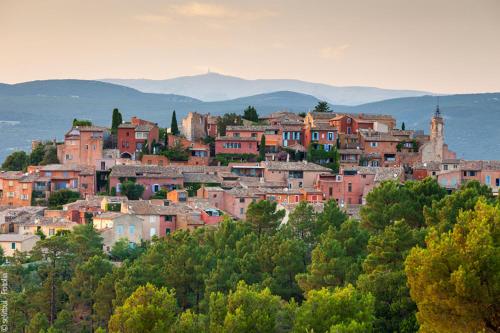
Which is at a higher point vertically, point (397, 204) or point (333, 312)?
point (397, 204)

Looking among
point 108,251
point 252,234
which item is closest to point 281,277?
point 252,234

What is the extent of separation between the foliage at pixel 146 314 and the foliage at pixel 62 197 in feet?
104

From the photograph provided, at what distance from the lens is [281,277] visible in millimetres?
41625

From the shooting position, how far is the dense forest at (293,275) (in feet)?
88.8

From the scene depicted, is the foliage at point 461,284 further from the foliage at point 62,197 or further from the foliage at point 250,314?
the foliage at point 62,197

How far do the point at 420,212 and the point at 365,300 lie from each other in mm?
13212

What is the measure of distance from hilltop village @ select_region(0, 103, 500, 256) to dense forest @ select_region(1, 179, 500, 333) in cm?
504

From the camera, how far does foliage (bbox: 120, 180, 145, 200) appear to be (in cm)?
6375

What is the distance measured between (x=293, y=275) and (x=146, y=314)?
439 inches

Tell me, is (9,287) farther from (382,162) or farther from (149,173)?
(382,162)

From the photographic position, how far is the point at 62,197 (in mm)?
64875

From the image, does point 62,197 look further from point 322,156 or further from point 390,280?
point 390,280

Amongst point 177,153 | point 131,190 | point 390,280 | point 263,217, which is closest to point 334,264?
point 390,280

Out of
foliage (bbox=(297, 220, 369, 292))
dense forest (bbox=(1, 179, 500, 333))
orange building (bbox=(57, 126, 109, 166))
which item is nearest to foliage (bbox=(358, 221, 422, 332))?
dense forest (bbox=(1, 179, 500, 333))
